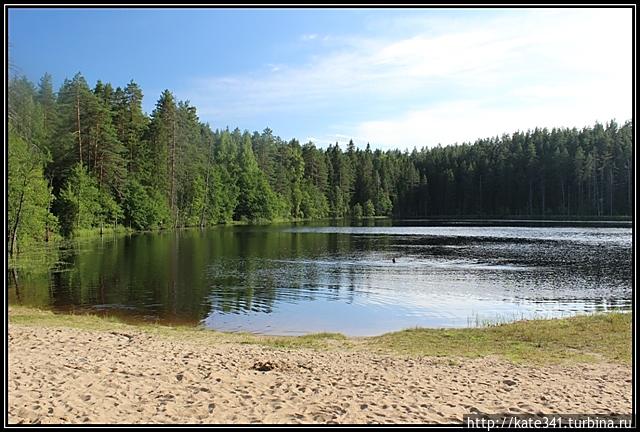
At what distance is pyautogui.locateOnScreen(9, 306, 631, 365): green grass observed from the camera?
45.0 ft

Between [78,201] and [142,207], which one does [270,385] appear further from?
[142,207]

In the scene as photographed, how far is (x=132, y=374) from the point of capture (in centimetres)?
1004

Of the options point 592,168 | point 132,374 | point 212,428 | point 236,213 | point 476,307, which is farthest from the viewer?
point 592,168

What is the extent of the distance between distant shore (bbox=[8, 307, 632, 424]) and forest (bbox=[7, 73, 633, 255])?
26.7ft

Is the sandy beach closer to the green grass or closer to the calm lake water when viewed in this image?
the green grass

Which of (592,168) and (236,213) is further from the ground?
(592,168)

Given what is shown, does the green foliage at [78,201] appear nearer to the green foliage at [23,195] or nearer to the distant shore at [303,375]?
the green foliage at [23,195]

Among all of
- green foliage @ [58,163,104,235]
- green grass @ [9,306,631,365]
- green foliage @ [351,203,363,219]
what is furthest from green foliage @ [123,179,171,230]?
green foliage @ [351,203,363,219]

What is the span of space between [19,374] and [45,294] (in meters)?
17.0

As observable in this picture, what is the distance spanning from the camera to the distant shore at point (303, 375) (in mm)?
8109

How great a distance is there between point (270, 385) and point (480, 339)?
27.8 ft

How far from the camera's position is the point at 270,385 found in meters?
9.75


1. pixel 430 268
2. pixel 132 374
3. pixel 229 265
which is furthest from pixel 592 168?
pixel 132 374

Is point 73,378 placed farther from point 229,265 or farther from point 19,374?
point 229,265
